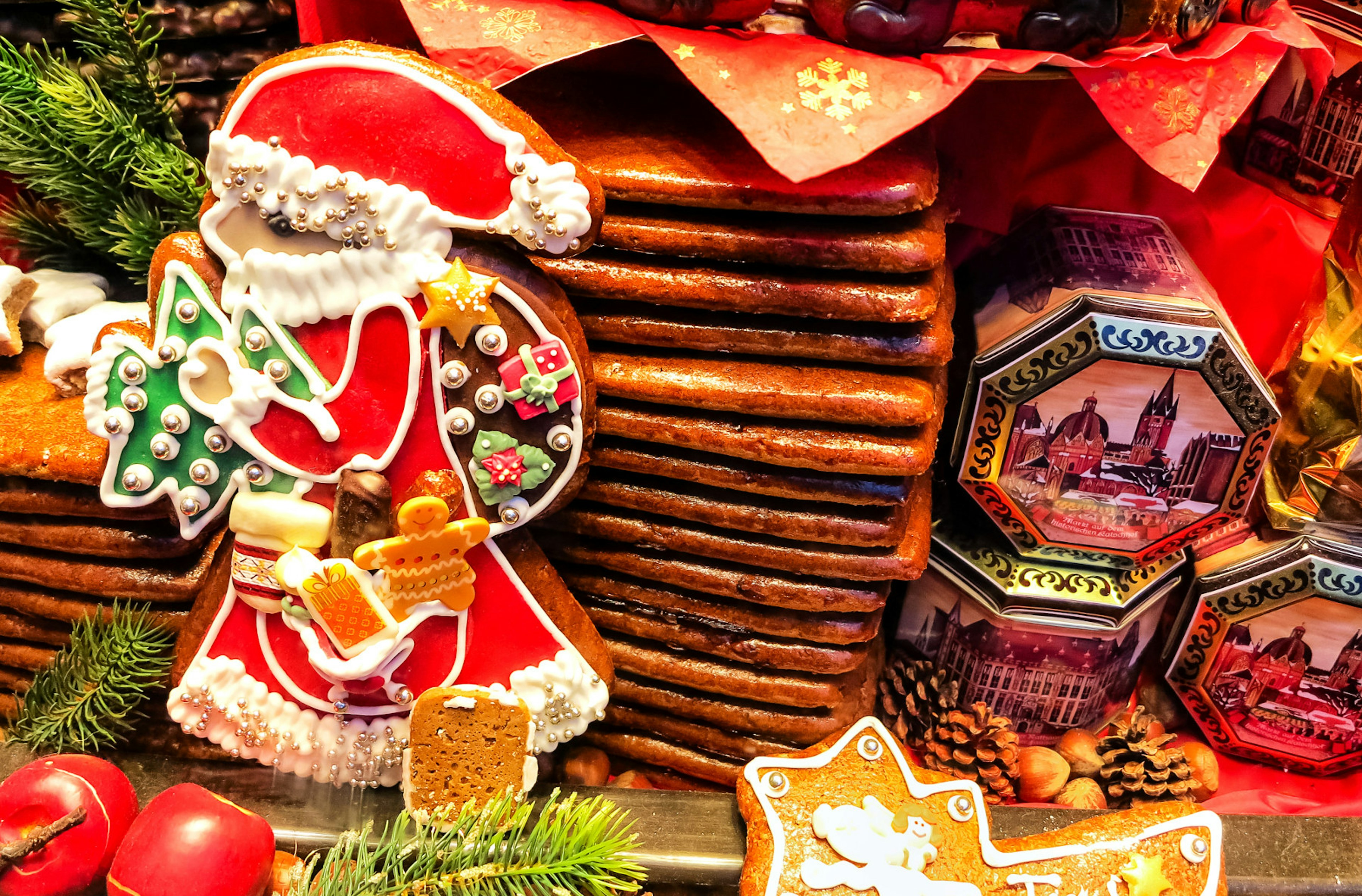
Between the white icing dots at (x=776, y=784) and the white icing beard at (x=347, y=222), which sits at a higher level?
the white icing beard at (x=347, y=222)

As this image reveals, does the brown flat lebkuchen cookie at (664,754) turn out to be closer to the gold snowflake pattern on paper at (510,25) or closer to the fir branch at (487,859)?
the fir branch at (487,859)

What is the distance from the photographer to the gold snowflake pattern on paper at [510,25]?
1.03 metres

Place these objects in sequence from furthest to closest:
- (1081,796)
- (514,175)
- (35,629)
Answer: (1081,796), (35,629), (514,175)

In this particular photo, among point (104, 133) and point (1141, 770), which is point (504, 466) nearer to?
point (104, 133)

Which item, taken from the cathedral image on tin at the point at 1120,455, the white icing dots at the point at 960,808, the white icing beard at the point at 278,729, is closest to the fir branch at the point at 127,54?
the white icing beard at the point at 278,729

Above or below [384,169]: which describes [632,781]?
below

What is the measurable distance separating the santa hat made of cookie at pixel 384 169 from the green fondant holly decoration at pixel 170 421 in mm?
87

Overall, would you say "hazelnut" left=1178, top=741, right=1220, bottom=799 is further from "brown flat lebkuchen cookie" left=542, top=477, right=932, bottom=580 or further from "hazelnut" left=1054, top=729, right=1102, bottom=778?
"brown flat lebkuchen cookie" left=542, top=477, right=932, bottom=580

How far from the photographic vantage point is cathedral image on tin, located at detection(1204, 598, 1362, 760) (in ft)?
4.41

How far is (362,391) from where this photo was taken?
101 centimetres

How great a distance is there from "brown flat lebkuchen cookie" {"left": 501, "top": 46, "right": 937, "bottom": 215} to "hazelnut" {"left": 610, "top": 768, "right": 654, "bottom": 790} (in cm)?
74

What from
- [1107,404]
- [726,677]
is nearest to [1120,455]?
[1107,404]

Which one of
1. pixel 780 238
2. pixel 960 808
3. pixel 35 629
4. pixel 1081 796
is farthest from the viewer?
pixel 1081 796

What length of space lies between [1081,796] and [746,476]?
0.67 metres
